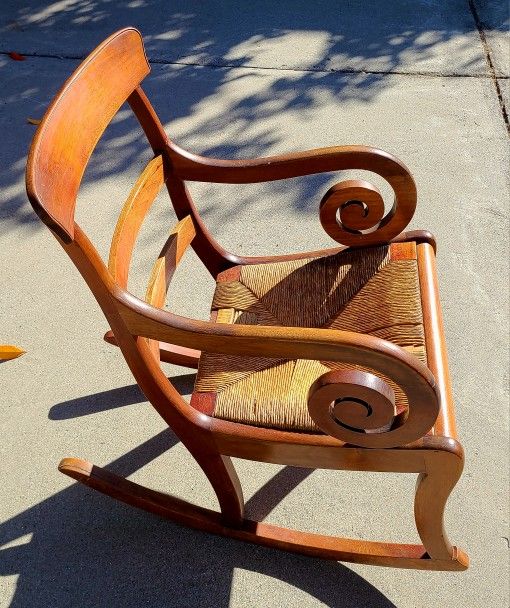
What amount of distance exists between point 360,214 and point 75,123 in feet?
1.99

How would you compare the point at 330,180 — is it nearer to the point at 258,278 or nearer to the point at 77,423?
the point at 258,278

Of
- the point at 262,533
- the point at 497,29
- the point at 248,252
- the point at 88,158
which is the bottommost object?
the point at 262,533

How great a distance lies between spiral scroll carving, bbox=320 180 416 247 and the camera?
4.60 ft

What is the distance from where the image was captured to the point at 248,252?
225 cm

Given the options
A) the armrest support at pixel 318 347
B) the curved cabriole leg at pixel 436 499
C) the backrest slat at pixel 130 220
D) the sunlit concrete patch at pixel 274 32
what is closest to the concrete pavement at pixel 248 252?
the sunlit concrete patch at pixel 274 32

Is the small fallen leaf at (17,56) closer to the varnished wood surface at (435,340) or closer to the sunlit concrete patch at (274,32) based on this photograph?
the sunlit concrete patch at (274,32)

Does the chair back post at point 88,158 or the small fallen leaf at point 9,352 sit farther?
the small fallen leaf at point 9,352

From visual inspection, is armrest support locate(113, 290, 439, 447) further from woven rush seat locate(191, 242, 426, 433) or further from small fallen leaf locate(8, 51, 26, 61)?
small fallen leaf locate(8, 51, 26, 61)

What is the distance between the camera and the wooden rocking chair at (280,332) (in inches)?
41.4

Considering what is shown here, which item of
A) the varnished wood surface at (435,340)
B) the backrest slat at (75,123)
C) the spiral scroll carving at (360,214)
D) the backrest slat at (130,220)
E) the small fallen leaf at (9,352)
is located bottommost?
the small fallen leaf at (9,352)

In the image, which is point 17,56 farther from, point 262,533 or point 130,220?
point 262,533

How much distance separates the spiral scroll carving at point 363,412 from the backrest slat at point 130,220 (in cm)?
38

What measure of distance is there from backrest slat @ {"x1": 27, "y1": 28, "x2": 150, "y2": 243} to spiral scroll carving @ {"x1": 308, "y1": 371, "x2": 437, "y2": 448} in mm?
446

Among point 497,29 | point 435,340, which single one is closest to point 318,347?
point 435,340
